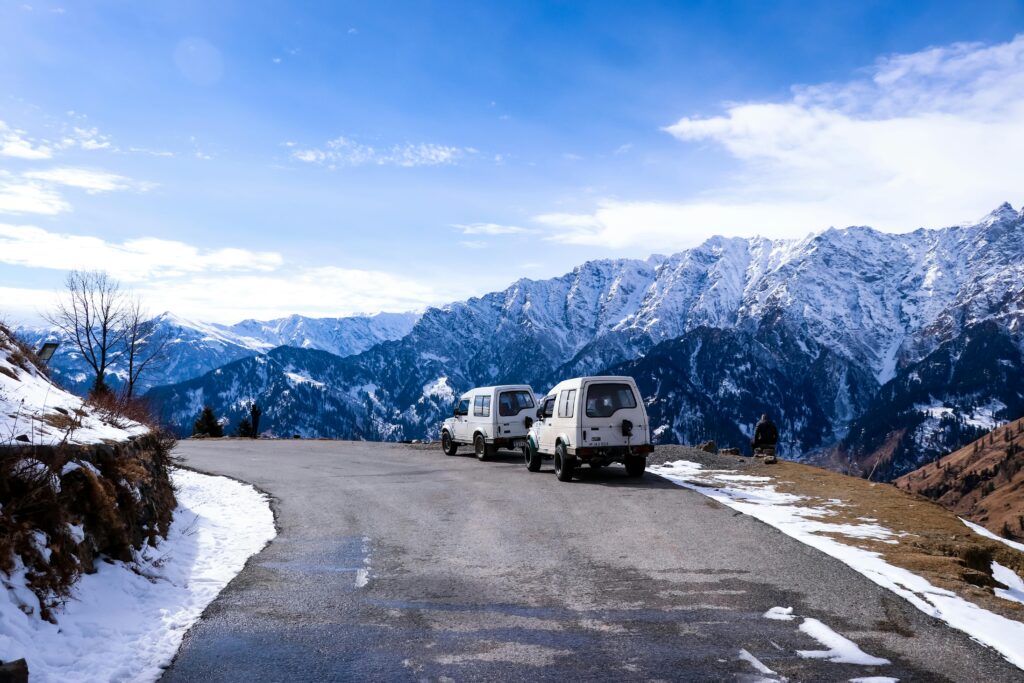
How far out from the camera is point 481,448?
24078 mm

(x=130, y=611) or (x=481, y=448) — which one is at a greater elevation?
(x=481, y=448)

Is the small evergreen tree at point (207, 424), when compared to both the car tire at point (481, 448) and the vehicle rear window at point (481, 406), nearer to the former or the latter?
the vehicle rear window at point (481, 406)

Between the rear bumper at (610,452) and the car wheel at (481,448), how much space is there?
21.6 feet

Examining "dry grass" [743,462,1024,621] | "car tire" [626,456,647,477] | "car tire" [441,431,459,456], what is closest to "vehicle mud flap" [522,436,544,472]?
"car tire" [626,456,647,477]

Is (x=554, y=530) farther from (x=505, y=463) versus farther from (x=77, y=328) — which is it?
(x=77, y=328)

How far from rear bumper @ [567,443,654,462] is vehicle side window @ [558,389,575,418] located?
1022mm

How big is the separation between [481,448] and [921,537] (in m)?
15.2

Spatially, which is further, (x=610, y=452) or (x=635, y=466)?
(x=635, y=466)

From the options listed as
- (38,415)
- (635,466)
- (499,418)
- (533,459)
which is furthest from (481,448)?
(38,415)

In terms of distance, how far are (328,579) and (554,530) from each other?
421 centimetres

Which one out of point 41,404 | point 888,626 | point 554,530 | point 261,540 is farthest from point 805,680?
point 41,404

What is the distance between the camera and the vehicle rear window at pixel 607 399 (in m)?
17.8

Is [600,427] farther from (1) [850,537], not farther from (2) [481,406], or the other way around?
(2) [481,406]

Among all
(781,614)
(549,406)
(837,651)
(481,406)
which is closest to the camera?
(837,651)
